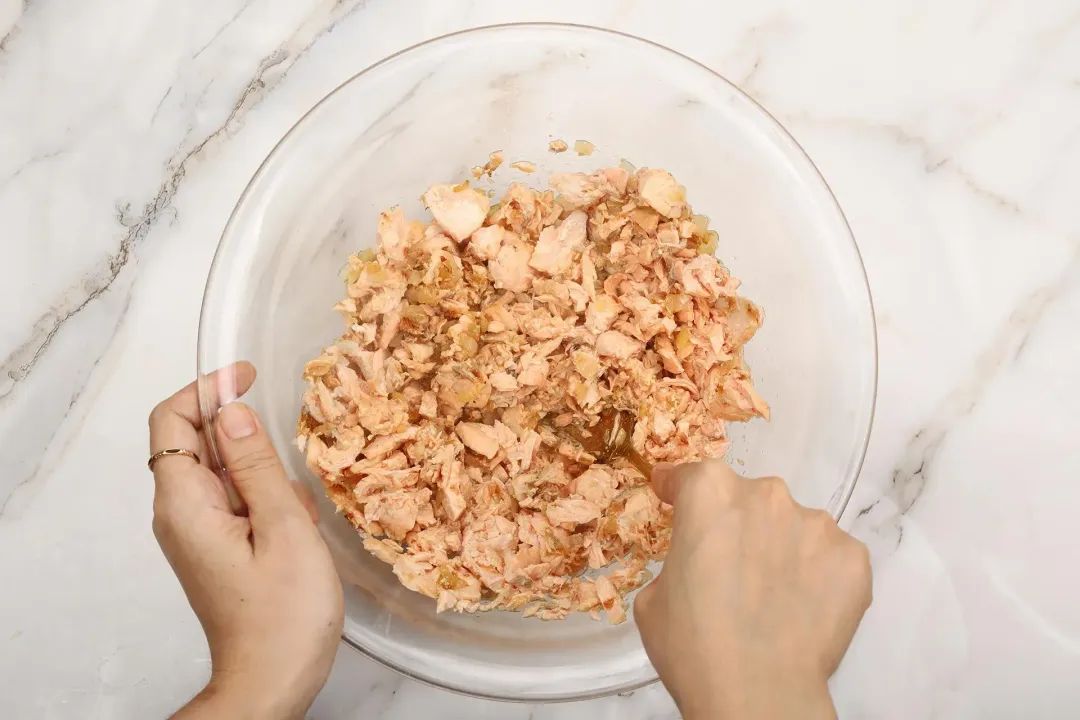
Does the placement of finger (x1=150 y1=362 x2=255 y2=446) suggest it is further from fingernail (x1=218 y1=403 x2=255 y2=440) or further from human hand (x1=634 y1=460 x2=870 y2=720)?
human hand (x1=634 y1=460 x2=870 y2=720)

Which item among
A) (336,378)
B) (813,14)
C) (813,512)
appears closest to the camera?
(813,512)

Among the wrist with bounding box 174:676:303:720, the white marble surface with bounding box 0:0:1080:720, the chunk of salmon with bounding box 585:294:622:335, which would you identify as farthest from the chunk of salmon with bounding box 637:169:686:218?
the wrist with bounding box 174:676:303:720

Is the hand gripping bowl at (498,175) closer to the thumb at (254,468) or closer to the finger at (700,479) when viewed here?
the thumb at (254,468)

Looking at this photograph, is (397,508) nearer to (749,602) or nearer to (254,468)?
(254,468)

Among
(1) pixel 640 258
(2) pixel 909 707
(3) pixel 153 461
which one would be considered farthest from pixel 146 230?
(2) pixel 909 707

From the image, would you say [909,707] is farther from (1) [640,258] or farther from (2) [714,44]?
(2) [714,44]

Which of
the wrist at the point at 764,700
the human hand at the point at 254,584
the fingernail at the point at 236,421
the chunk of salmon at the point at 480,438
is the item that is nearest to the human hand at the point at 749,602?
the wrist at the point at 764,700

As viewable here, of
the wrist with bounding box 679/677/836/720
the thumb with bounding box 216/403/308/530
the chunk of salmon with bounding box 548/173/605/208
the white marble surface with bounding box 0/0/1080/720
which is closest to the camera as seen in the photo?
the wrist with bounding box 679/677/836/720
